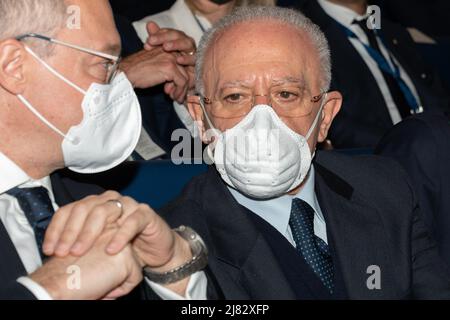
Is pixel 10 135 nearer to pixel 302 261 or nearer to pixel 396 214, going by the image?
pixel 302 261

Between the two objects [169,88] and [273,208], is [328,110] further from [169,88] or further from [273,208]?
[169,88]

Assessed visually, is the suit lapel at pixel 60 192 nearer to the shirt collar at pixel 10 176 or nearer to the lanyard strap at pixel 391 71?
the shirt collar at pixel 10 176

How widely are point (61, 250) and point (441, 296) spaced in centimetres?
117

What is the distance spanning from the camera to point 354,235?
2.76m

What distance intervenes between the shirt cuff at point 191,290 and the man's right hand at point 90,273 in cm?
10

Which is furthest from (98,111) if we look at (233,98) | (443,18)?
(443,18)

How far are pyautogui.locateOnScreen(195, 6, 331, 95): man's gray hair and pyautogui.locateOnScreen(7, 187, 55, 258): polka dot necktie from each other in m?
0.58

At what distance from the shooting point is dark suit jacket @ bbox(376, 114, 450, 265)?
306 cm

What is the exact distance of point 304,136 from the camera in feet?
9.09

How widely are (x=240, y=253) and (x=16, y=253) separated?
0.60 metres

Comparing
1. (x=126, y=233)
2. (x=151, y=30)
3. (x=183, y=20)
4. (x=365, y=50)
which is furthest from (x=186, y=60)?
(x=126, y=233)

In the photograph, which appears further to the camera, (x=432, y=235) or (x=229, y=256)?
(x=432, y=235)

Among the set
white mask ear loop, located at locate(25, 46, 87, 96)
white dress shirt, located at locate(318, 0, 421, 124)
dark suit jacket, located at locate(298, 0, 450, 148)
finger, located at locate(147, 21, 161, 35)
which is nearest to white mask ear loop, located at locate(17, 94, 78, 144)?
white mask ear loop, located at locate(25, 46, 87, 96)

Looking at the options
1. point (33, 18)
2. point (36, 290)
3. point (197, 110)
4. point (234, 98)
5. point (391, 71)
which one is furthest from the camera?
point (391, 71)
